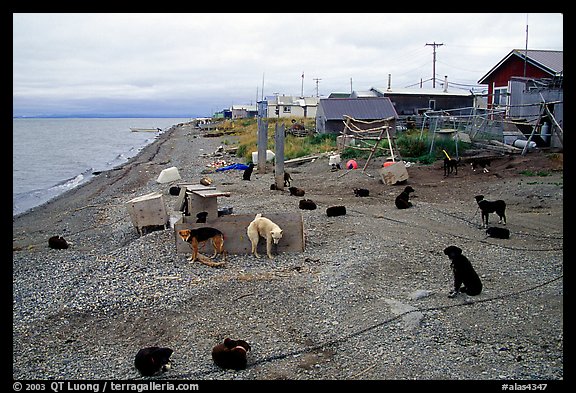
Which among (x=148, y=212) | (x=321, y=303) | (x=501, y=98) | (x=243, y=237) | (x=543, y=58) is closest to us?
(x=321, y=303)

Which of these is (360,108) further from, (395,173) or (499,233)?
(499,233)

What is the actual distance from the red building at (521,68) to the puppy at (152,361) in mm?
26162

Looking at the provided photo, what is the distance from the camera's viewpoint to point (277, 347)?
6.68 metres

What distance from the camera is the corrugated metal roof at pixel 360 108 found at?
36.6 meters

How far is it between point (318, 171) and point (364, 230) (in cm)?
1228

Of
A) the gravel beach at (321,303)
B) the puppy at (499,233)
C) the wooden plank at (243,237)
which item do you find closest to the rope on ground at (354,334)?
the gravel beach at (321,303)

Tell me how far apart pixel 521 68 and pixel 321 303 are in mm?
30021

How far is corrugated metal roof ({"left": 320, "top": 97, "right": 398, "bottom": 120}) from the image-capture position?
Result: 120ft

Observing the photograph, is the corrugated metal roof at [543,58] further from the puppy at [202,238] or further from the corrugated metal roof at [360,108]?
the puppy at [202,238]

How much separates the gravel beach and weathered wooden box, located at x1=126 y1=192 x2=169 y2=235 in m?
0.54

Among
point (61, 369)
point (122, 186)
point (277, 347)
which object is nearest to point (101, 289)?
point (61, 369)

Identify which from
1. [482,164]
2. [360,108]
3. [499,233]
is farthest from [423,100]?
[499,233]

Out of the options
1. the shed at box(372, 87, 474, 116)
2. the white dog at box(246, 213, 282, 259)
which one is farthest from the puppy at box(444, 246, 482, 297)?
the shed at box(372, 87, 474, 116)

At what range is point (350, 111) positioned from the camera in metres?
37.4
